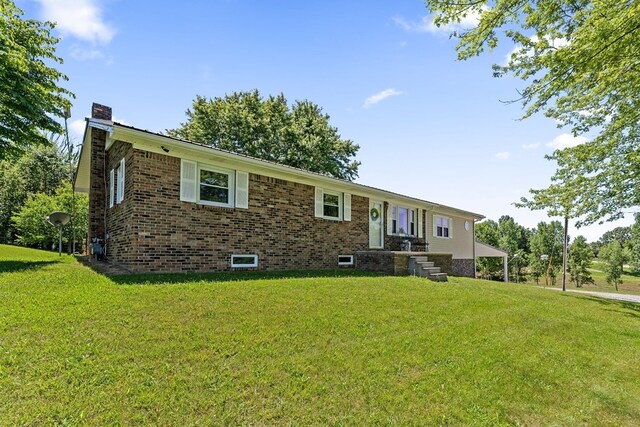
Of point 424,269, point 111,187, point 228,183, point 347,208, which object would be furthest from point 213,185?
point 424,269

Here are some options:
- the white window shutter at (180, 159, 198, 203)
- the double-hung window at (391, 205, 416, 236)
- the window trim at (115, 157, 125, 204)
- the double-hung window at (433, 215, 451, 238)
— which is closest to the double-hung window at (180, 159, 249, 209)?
the white window shutter at (180, 159, 198, 203)

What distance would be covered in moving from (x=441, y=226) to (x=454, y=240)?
1.77 m

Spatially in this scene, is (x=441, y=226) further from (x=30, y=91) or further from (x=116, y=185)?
(x=30, y=91)

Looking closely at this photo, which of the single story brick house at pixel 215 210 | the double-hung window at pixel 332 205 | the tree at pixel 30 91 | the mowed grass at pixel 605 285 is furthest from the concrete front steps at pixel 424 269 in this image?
the mowed grass at pixel 605 285

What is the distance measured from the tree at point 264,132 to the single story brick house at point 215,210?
12376 millimetres

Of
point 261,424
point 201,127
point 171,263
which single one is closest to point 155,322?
point 261,424

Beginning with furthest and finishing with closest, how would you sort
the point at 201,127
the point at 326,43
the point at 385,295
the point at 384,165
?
1. the point at 201,127
2. the point at 384,165
3. the point at 326,43
4. the point at 385,295

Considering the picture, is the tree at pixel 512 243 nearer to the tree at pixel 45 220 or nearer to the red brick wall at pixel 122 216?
the red brick wall at pixel 122 216

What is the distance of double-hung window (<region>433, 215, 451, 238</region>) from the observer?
62.4 feet

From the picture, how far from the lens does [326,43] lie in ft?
32.5

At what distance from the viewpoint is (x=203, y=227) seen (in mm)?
8961

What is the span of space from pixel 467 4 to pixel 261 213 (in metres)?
7.14

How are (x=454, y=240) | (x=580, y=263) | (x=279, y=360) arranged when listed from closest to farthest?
(x=279, y=360) < (x=454, y=240) < (x=580, y=263)

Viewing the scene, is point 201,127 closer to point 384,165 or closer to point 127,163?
point 384,165
